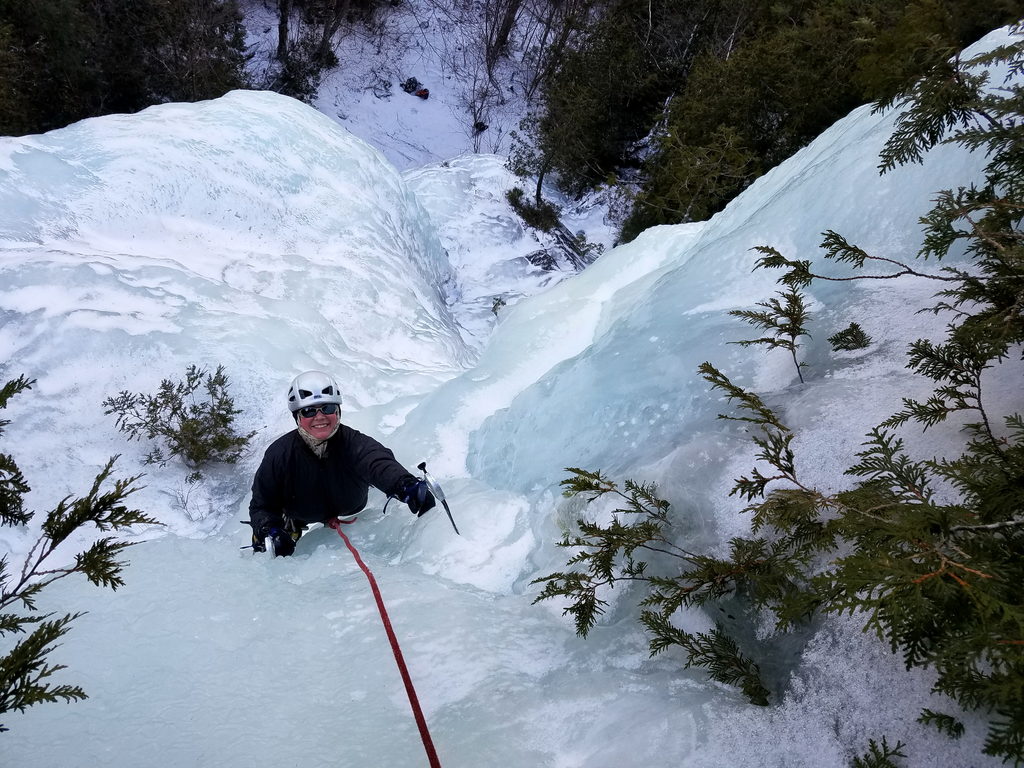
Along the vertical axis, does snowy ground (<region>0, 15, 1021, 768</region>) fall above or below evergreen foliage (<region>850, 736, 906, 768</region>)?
above

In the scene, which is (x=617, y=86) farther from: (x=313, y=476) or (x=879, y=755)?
(x=879, y=755)

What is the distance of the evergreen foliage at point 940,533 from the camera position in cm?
132

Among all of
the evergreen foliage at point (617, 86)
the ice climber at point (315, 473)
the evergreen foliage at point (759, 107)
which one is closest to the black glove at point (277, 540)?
the ice climber at point (315, 473)

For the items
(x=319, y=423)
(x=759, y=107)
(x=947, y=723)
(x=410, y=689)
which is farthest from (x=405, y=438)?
(x=759, y=107)

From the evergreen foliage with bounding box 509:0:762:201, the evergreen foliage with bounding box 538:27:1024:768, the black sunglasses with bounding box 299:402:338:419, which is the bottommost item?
the evergreen foliage with bounding box 538:27:1024:768

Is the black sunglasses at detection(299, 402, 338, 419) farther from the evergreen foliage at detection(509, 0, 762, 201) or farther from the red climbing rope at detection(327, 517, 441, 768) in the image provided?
the evergreen foliage at detection(509, 0, 762, 201)

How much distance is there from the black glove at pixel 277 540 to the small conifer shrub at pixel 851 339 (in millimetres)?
3126

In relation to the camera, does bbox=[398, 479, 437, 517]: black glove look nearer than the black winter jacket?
Yes

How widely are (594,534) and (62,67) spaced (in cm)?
1583

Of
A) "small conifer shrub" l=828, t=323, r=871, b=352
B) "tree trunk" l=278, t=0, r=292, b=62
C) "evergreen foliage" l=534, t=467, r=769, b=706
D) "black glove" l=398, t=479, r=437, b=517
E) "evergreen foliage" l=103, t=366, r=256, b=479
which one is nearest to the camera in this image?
"evergreen foliage" l=534, t=467, r=769, b=706

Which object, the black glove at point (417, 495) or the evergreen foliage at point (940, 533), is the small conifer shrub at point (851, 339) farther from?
the black glove at point (417, 495)

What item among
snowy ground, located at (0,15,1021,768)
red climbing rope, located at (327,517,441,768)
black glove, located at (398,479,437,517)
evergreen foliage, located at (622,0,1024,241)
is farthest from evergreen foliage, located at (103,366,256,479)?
evergreen foliage, located at (622,0,1024,241)

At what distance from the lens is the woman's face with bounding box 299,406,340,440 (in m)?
3.55

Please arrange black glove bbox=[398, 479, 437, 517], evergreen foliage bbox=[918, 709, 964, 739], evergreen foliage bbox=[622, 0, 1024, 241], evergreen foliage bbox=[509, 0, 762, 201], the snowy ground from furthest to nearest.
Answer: evergreen foliage bbox=[509, 0, 762, 201] < evergreen foliage bbox=[622, 0, 1024, 241] < black glove bbox=[398, 479, 437, 517] < the snowy ground < evergreen foliage bbox=[918, 709, 964, 739]
